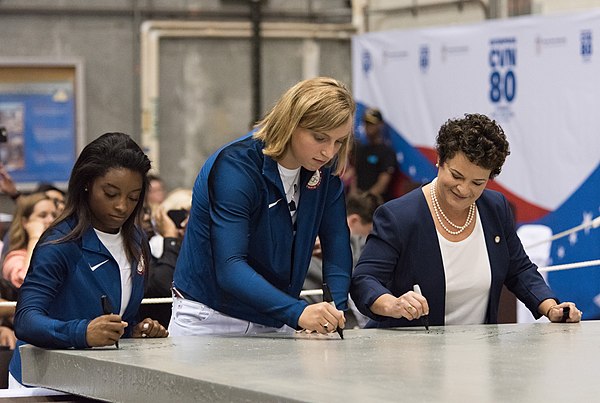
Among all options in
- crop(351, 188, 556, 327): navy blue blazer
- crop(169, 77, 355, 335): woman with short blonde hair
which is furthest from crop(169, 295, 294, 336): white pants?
crop(351, 188, 556, 327): navy blue blazer

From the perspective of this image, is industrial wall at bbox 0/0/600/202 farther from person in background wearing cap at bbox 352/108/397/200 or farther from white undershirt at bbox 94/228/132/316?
white undershirt at bbox 94/228/132/316

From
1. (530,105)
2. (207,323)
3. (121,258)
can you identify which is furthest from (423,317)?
(530,105)

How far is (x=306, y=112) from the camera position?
10.5 ft

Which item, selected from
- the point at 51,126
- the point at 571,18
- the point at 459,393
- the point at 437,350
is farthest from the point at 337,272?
the point at 51,126

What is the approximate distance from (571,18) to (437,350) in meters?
6.19

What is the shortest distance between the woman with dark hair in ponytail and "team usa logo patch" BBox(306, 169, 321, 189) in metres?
0.42

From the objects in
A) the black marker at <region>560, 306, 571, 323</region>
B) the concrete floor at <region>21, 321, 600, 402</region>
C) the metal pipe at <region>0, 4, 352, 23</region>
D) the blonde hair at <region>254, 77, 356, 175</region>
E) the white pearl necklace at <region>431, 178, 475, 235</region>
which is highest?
the metal pipe at <region>0, 4, 352, 23</region>

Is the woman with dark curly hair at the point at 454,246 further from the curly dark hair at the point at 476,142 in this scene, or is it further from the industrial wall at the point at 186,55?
the industrial wall at the point at 186,55

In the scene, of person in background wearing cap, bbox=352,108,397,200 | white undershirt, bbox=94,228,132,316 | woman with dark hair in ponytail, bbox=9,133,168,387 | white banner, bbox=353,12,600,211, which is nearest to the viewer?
woman with dark hair in ponytail, bbox=9,133,168,387

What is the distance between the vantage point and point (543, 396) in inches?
89.2

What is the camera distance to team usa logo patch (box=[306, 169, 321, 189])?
11.2 feet

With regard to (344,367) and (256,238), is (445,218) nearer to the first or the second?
(256,238)

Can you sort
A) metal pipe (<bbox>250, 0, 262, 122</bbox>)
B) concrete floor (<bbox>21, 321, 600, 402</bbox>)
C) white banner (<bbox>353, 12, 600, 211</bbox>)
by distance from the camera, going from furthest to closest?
metal pipe (<bbox>250, 0, 262, 122</bbox>) < white banner (<bbox>353, 12, 600, 211</bbox>) < concrete floor (<bbox>21, 321, 600, 402</bbox>)

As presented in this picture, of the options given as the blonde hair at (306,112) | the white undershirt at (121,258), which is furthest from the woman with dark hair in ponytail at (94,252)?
the blonde hair at (306,112)
